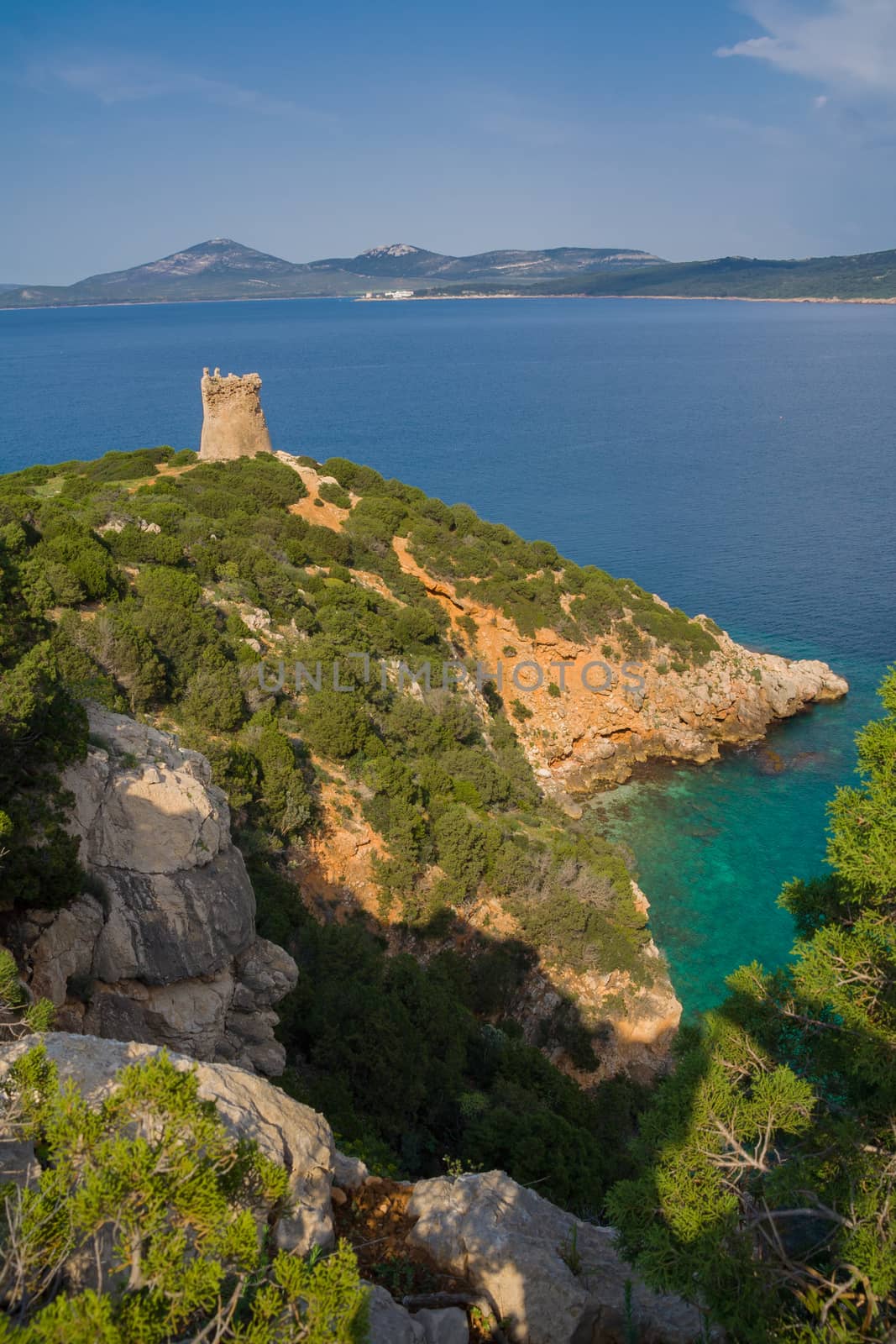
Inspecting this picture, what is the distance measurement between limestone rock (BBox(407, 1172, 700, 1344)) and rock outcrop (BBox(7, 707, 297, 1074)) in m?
3.74

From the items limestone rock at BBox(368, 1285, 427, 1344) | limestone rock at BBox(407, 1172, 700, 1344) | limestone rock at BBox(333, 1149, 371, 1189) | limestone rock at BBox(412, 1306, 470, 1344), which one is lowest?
limestone rock at BBox(407, 1172, 700, 1344)

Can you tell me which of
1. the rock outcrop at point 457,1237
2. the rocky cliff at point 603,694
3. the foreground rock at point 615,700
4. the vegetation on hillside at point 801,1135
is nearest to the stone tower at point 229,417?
the rocky cliff at point 603,694

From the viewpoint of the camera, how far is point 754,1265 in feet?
21.4

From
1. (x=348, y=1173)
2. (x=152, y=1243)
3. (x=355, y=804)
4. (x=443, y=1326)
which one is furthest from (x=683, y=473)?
(x=152, y=1243)

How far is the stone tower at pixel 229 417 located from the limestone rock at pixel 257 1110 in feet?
110

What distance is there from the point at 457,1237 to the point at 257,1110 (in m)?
2.25

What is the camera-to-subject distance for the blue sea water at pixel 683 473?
98.7 ft

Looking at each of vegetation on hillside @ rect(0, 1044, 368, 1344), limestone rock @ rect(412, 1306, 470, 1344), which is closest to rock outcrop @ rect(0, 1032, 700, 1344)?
limestone rock @ rect(412, 1306, 470, 1344)

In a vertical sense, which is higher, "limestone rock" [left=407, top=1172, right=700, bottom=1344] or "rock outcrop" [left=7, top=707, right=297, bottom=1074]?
"rock outcrop" [left=7, top=707, right=297, bottom=1074]

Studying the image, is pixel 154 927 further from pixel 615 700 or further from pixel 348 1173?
pixel 615 700

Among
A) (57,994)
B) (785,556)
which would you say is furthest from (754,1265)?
(785,556)

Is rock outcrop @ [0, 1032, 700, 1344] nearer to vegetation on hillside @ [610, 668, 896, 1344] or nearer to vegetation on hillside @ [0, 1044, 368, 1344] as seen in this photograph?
vegetation on hillside @ [610, 668, 896, 1344]

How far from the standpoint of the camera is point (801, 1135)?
24.7 feet

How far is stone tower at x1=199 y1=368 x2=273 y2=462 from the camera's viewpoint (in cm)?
3800
